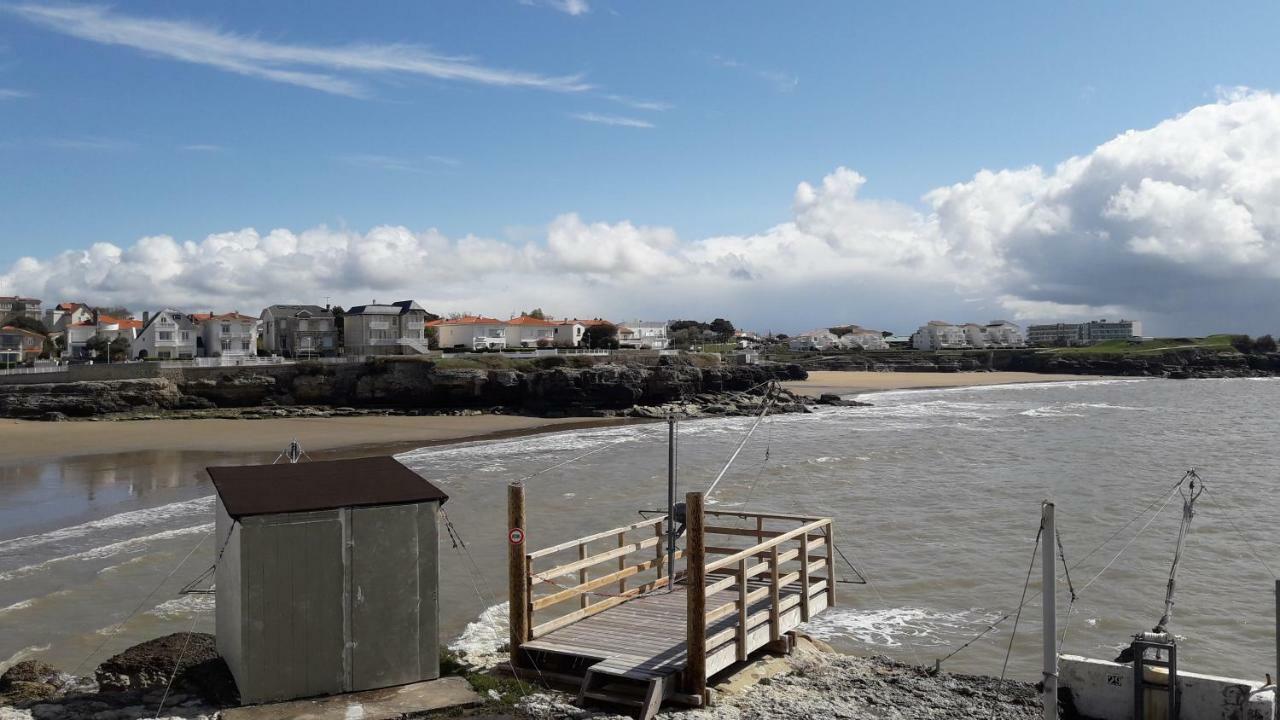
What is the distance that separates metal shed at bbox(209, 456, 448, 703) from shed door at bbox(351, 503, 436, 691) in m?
0.01

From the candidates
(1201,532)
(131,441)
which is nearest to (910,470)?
(1201,532)

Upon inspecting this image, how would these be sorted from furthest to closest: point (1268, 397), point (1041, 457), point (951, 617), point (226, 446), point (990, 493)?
point (1268, 397)
point (226, 446)
point (1041, 457)
point (990, 493)
point (951, 617)

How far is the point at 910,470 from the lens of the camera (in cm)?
3134

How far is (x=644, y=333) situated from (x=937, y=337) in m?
79.9

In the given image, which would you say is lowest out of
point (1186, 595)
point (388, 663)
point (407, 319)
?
point (1186, 595)

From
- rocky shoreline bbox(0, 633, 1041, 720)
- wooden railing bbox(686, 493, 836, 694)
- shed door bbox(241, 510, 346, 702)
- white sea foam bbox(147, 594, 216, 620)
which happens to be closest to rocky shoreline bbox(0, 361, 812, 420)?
white sea foam bbox(147, 594, 216, 620)

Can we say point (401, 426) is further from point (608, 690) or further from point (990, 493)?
point (608, 690)

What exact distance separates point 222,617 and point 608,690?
169 inches

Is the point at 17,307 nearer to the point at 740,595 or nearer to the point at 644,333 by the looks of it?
the point at 644,333

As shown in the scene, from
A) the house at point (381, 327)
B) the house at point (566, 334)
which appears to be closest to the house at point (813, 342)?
the house at point (566, 334)

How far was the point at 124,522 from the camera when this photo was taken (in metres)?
22.2

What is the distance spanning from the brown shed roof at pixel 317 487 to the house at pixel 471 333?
259ft

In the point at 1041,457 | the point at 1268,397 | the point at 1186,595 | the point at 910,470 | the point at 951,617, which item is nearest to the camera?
the point at 951,617

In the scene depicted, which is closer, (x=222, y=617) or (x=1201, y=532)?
(x=222, y=617)
